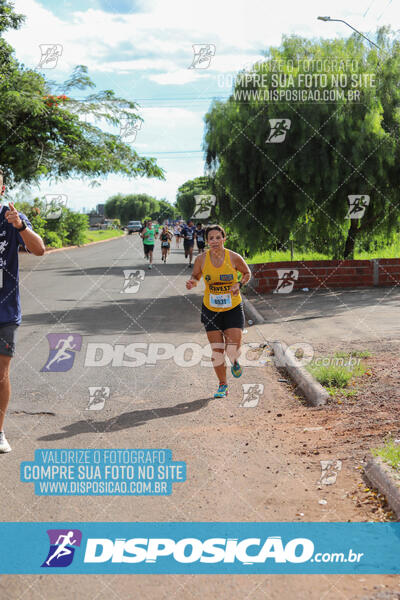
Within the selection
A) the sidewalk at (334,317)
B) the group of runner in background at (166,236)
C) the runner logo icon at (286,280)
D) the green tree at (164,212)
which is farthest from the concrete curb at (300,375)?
the green tree at (164,212)

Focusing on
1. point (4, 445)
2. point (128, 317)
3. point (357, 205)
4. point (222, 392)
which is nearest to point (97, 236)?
point (357, 205)

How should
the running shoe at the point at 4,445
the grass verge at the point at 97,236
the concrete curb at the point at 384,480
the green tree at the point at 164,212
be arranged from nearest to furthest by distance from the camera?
the concrete curb at the point at 384,480 → the running shoe at the point at 4,445 → the grass verge at the point at 97,236 → the green tree at the point at 164,212

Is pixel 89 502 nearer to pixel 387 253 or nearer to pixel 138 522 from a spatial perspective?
pixel 138 522

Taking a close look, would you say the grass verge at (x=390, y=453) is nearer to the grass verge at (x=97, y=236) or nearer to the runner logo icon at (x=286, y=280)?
the runner logo icon at (x=286, y=280)

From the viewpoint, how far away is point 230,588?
3256 mm

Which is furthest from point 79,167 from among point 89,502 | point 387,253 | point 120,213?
point 120,213

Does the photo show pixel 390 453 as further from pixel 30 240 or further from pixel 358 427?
pixel 30 240

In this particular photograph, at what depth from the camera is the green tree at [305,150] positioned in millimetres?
17594

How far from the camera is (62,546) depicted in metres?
3.67

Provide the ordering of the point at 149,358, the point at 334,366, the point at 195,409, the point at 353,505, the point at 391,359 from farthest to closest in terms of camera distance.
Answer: the point at 149,358 → the point at 391,359 → the point at 334,366 → the point at 195,409 → the point at 353,505

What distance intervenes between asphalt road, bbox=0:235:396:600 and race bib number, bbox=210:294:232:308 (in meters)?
0.98

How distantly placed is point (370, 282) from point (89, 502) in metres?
15.6

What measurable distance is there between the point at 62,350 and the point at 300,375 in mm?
3702

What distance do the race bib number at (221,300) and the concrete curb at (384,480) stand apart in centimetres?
286
